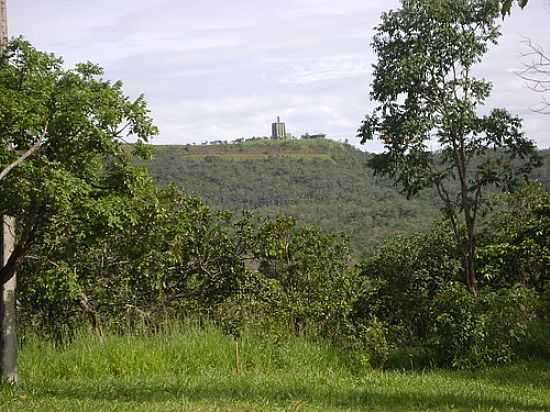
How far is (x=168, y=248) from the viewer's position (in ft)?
40.3

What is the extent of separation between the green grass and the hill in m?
18.8

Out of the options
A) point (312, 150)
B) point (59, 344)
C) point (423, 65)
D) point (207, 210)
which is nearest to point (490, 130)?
point (423, 65)

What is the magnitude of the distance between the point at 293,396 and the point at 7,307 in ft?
10.7

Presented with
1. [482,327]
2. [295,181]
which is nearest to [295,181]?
[295,181]

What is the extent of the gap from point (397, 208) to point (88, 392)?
2868 centimetres

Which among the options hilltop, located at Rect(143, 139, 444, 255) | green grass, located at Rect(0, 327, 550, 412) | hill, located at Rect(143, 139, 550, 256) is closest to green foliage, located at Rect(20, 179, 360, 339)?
green grass, located at Rect(0, 327, 550, 412)

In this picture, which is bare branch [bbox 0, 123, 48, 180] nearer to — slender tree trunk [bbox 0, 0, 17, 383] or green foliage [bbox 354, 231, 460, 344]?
slender tree trunk [bbox 0, 0, 17, 383]

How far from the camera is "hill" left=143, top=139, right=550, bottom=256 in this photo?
35.7m

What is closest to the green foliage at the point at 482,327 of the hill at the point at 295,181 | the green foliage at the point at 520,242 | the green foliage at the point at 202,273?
the green foliage at the point at 520,242

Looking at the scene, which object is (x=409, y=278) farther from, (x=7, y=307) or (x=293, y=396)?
(x=7, y=307)

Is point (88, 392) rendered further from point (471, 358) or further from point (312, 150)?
point (312, 150)

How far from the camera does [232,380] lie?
336 inches

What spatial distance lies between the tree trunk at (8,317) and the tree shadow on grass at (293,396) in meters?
0.95

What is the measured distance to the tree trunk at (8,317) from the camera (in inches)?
334
